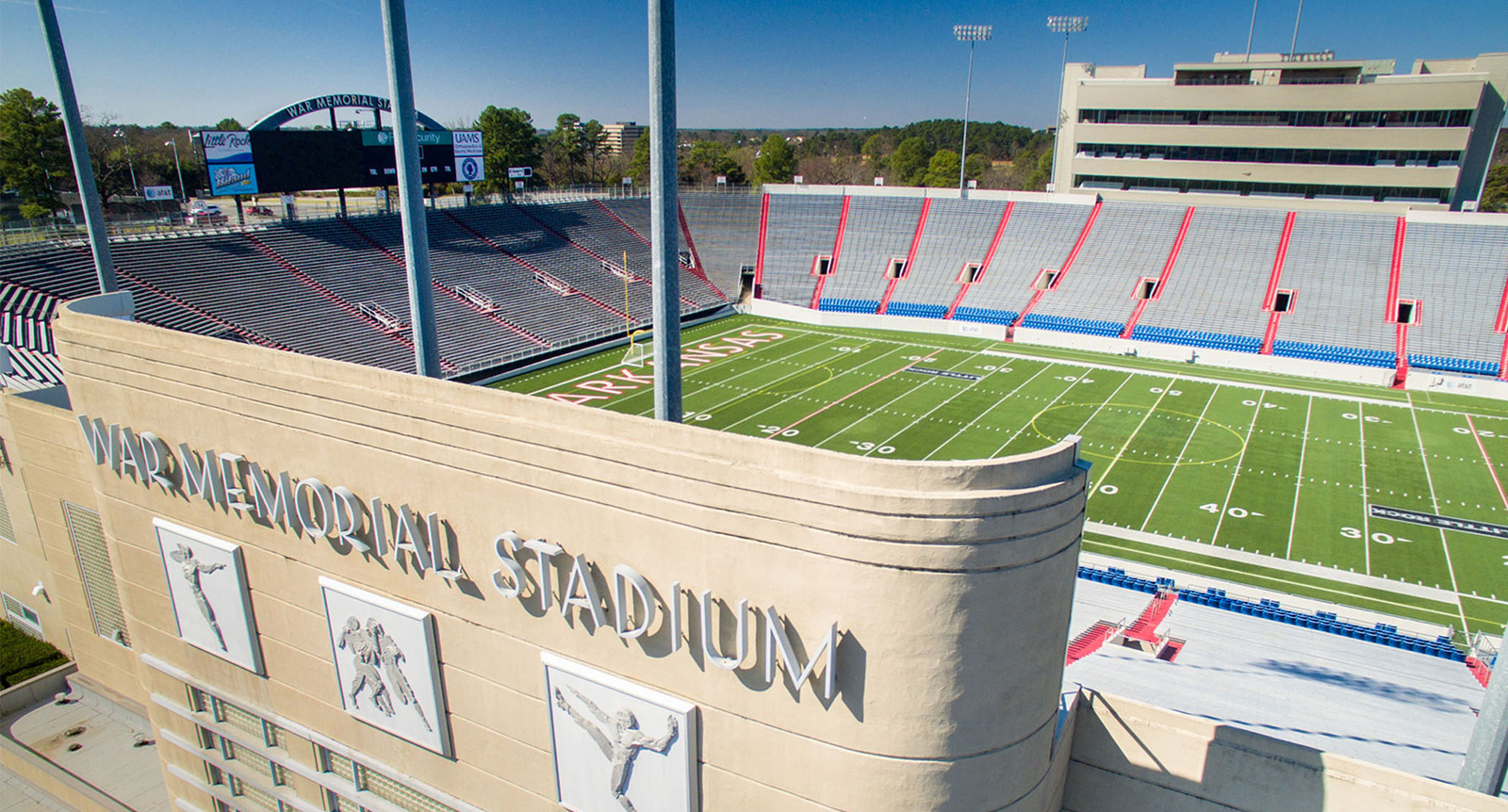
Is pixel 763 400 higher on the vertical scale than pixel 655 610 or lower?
lower

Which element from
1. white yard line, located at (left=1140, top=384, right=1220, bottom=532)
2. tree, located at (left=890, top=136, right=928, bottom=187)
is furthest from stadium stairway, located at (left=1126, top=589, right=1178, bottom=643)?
tree, located at (left=890, top=136, right=928, bottom=187)

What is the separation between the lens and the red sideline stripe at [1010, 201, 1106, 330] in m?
40.5

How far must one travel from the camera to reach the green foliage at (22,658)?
17531 mm

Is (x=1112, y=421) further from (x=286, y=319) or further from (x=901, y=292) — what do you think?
(x=286, y=319)

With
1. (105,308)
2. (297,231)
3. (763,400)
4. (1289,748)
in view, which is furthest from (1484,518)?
(297,231)

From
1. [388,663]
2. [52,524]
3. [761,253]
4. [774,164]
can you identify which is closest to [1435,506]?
[388,663]

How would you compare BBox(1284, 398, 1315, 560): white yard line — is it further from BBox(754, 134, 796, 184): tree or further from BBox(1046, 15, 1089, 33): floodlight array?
BBox(754, 134, 796, 184): tree

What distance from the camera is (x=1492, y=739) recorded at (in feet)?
26.6

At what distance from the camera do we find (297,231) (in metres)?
36.5

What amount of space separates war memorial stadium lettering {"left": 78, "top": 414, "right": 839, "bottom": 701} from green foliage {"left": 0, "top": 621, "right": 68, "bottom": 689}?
10.3 m

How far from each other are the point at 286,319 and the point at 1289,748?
3289cm

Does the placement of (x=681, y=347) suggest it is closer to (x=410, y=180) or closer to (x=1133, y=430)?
(x=1133, y=430)

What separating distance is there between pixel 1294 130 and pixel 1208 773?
169 feet

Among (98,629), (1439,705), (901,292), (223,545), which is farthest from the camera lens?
(901,292)
